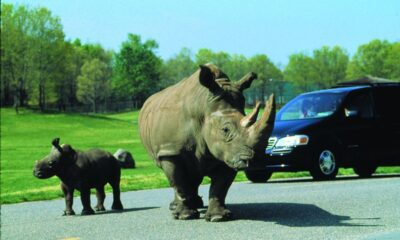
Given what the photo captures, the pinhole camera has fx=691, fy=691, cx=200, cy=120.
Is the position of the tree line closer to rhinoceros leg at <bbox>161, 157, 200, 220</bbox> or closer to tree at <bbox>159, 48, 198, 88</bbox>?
tree at <bbox>159, 48, 198, 88</bbox>

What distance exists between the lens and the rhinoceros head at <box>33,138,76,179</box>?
9578 millimetres

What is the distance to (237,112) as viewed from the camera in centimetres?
775

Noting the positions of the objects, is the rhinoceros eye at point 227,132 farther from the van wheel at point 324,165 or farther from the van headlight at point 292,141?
the van wheel at point 324,165

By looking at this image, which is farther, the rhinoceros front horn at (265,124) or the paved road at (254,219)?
the paved road at (254,219)

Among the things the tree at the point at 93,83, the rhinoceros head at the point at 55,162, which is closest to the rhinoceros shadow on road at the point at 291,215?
the rhinoceros head at the point at 55,162

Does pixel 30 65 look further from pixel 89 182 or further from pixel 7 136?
pixel 89 182

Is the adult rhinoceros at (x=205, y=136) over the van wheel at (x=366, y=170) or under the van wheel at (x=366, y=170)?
over

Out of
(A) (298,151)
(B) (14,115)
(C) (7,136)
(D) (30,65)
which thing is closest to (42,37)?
(D) (30,65)

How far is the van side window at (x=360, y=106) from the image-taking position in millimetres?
15373

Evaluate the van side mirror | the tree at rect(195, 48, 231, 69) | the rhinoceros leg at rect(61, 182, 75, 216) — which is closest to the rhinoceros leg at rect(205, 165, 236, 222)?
the rhinoceros leg at rect(61, 182, 75, 216)

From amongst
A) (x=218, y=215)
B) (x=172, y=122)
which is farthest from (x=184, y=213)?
(x=172, y=122)

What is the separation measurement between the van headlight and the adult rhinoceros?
5.91 m

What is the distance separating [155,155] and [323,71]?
133078 mm

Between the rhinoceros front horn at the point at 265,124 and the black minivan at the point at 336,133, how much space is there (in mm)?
7400
